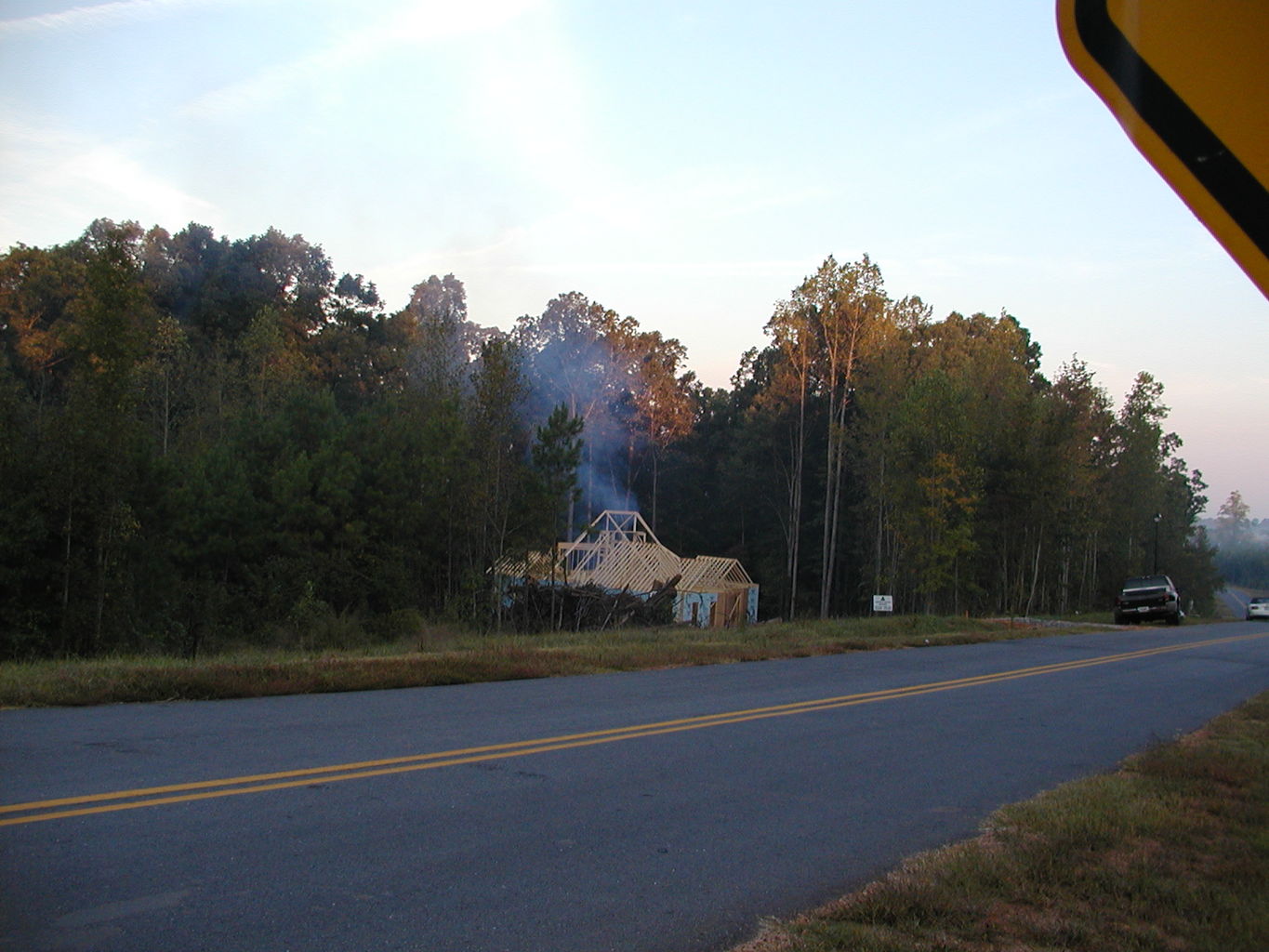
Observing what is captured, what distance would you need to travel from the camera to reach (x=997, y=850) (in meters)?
5.99

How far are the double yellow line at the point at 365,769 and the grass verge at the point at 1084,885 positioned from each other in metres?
3.64

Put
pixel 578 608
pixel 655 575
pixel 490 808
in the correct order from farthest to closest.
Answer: pixel 655 575 → pixel 578 608 → pixel 490 808

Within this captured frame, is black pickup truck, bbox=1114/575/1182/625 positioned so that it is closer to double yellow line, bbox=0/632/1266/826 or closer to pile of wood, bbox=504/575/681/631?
pile of wood, bbox=504/575/681/631

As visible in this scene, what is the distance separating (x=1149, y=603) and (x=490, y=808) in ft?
110

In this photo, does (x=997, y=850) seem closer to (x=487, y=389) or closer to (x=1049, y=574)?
(x=487, y=389)

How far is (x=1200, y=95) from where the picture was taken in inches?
67.5

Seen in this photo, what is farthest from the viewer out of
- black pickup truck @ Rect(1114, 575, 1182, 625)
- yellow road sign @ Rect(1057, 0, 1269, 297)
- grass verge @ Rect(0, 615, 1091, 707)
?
black pickup truck @ Rect(1114, 575, 1182, 625)

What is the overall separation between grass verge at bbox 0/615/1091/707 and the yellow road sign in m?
10.5

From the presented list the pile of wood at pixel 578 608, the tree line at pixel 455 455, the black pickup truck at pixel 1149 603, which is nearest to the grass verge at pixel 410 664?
the tree line at pixel 455 455

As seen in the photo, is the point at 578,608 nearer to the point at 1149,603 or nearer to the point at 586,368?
the point at 1149,603

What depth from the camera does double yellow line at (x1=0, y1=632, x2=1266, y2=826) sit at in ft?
19.5

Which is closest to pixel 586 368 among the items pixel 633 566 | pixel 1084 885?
pixel 633 566

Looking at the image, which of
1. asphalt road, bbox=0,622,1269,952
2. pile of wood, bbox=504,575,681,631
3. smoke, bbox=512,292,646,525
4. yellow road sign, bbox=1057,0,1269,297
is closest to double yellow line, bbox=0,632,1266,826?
asphalt road, bbox=0,622,1269,952

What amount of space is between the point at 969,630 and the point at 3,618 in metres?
22.9
